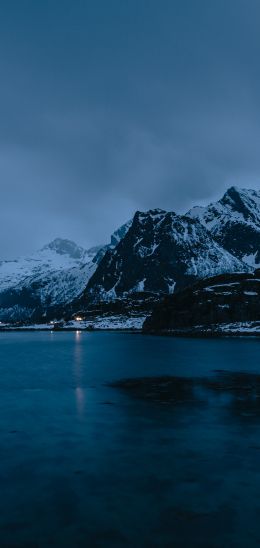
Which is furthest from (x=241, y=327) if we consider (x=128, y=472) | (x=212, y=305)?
(x=128, y=472)

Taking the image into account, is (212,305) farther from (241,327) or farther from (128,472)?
(128,472)

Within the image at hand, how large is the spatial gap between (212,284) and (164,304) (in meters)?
21.4

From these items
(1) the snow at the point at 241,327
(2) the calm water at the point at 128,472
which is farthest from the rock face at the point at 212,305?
(2) the calm water at the point at 128,472

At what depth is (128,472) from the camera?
17125 mm

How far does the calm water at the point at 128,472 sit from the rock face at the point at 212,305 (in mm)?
114181

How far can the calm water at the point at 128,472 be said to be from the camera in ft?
40.3

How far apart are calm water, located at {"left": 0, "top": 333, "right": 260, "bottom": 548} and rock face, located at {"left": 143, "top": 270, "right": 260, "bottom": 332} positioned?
114m

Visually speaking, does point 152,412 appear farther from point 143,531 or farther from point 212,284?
point 212,284

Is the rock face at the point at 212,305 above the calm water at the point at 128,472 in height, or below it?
above

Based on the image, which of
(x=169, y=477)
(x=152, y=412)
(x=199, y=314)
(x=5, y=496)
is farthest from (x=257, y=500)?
(x=199, y=314)

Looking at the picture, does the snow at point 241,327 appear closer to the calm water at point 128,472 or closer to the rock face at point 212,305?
the rock face at point 212,305

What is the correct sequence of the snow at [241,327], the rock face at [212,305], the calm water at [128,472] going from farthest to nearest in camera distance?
the rock face at [212,305] < the snow at [241,327] < the calm water at [128,472]

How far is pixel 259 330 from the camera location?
5074 inches

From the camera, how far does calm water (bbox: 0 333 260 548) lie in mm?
12289
